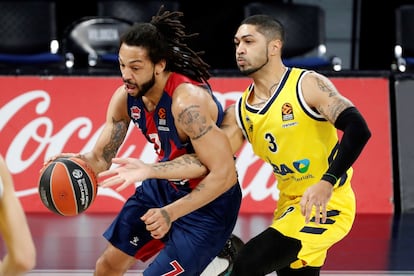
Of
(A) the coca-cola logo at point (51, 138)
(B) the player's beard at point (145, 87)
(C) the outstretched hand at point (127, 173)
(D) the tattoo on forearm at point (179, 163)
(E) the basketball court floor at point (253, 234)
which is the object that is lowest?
(E) the basketball court floor at point (253, 234)

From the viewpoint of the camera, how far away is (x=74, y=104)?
8.97 meters

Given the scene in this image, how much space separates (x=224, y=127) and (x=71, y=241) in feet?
8.95

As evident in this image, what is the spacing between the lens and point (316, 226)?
5320 mm

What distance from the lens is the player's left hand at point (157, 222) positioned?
16.4 ft

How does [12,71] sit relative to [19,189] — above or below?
above

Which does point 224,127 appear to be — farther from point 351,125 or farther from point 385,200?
point 385,200

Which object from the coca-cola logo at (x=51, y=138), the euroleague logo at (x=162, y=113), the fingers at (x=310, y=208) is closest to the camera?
the fingers at (x=310, y=208)

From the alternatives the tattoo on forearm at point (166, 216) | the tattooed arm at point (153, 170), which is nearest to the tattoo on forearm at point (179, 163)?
the tattooed arm at point (153, 170)

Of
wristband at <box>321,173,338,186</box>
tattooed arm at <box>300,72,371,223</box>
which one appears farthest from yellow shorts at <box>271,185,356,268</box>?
wristband at <box>321,173,338,186</box>

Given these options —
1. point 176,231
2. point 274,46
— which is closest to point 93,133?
point 274,46

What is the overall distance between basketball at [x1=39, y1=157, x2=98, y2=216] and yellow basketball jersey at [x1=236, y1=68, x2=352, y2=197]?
2.94ft

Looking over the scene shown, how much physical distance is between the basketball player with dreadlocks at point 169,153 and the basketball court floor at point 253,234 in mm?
1418

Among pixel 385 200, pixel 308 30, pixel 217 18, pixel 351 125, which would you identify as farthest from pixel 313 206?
pixel 217 18

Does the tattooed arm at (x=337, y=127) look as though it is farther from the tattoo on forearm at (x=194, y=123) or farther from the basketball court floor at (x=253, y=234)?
the basketball court floor at (x=253, y=234)
